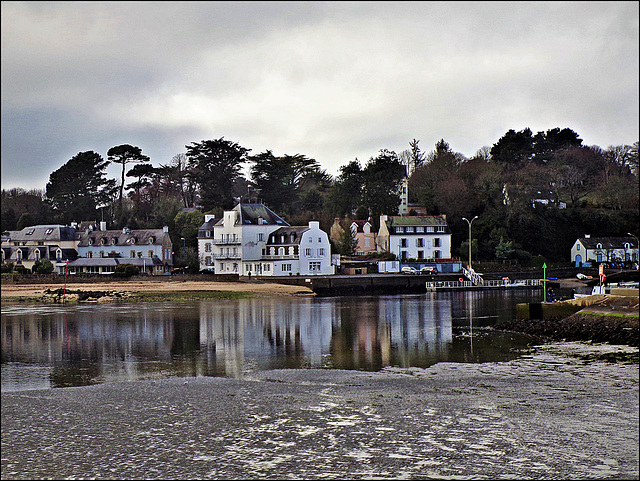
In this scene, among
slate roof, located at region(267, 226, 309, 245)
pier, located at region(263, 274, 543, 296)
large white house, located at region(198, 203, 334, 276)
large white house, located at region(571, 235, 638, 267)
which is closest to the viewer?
pier, located at region(263, 274, 543, 296)

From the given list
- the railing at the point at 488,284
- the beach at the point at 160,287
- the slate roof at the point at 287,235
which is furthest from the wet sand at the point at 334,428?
the slate roof at the point at 287,235

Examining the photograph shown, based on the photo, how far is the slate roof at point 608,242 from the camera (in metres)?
75.6

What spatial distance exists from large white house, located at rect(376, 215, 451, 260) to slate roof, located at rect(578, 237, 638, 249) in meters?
15.7

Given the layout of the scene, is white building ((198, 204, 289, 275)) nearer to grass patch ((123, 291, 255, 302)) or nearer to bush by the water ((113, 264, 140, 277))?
bush by the water ((113, 264, 140, 277))

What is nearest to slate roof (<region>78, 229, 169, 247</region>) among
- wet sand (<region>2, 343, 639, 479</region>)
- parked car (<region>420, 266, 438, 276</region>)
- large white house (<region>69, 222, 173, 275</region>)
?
large white house (<region>69, 222, 173, 275</region>)

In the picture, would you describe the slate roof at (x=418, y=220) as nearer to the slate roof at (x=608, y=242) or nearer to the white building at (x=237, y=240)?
the white building at (x=237, y=240)

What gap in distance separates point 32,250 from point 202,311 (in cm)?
3753

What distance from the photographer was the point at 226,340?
23.4 meters

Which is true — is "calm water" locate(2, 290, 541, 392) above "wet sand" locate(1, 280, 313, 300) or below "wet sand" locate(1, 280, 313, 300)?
below

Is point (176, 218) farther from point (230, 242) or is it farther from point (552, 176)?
point (552, 176)

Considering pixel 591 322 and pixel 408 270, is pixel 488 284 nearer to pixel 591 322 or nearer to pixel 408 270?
pixel 408 270

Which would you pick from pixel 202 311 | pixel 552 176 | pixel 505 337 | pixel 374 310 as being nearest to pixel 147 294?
pixel 202 311

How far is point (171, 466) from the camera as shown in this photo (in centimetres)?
927

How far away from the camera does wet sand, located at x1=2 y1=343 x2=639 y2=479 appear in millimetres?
9133
